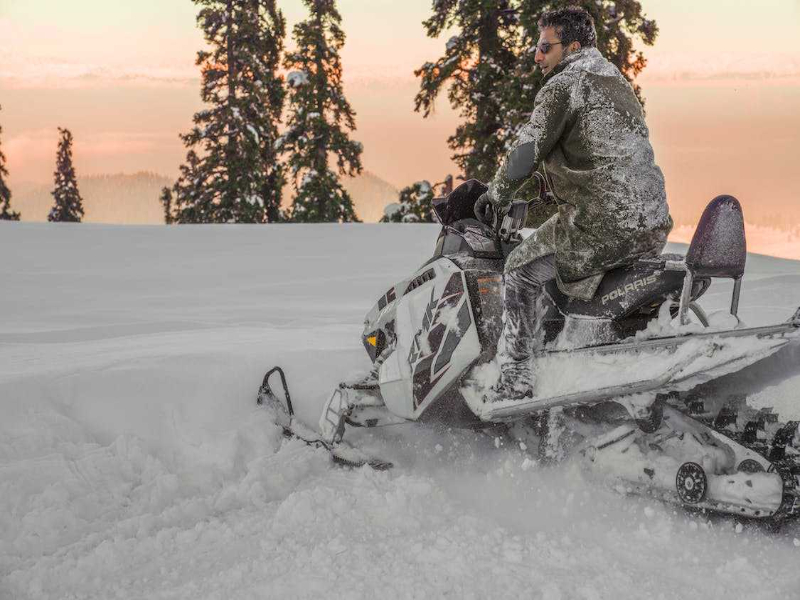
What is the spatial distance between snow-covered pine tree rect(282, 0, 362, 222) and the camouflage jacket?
1030 inches

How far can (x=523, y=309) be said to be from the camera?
336cm

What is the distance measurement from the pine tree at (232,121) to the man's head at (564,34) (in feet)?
85.7

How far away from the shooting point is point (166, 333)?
5887 mm

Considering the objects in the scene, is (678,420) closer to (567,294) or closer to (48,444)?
(567,294)

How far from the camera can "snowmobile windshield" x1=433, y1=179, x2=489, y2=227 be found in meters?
3.91

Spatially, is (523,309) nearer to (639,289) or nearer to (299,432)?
(639,289)

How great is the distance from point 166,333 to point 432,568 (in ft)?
12.3

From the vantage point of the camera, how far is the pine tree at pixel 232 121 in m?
28.9

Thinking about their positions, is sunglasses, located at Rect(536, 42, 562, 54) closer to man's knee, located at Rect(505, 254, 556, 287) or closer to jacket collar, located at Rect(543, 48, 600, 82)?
jacket collar, located at Rect(543, 48, 600, 82)

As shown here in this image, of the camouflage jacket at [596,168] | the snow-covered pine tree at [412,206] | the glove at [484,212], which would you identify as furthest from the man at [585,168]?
the snow-covered pine tree at [412,206]

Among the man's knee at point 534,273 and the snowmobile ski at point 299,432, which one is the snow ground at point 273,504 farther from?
the man's knee at point 534,273

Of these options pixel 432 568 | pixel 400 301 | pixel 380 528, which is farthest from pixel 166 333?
pixel 432 568

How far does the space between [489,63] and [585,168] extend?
65.5ft

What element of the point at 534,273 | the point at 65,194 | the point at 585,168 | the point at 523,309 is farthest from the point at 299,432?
the point at 65,194
